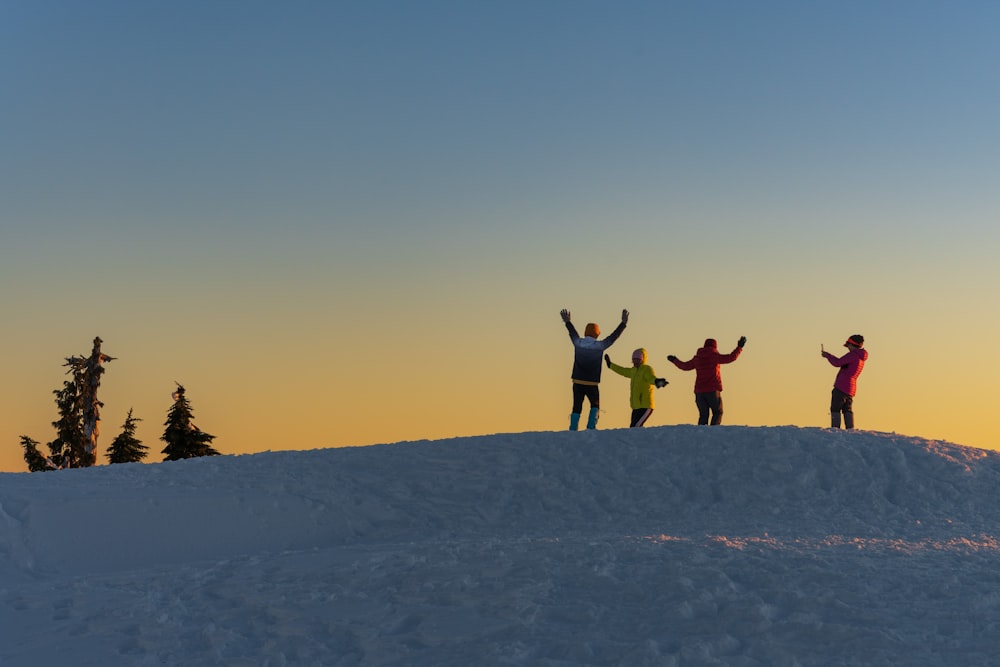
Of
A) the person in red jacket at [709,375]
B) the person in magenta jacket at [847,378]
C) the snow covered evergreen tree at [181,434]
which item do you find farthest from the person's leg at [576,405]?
the snow covered evergreen tree at [181,434]

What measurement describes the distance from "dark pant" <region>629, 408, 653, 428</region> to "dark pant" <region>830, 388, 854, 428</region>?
12.2 feet

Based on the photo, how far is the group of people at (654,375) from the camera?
60.5 feet

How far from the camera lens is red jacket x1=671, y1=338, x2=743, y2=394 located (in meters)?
19.5

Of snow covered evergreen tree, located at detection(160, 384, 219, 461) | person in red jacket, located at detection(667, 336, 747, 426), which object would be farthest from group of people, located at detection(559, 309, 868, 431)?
snow covered evergreen tree, located at detection(160, 384, 219, 461)

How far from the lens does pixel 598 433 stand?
693 inches

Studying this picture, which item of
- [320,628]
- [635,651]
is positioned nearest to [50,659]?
[320,628]

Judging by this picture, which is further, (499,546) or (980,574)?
(499,546)

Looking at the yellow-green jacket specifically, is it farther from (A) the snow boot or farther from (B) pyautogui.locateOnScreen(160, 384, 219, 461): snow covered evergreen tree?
(B) pyautogui.locateOnScreen(160, 384, 219, 461): snow covered evergreen tree

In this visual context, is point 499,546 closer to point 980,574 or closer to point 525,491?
point 525,491

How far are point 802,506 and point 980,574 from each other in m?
4.01

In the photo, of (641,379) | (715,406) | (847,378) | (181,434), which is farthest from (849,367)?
(181,434)

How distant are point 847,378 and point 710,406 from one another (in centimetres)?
273

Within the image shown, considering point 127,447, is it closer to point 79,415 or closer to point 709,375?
point 79,415

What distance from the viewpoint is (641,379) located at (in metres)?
19.1
